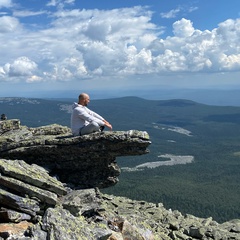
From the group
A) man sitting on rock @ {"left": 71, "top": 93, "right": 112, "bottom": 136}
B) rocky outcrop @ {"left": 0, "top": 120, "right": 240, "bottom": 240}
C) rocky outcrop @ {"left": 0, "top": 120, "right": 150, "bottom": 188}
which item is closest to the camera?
rocky outcrop @ {"left": 0, "top": 120, "right": 240, "bottom": 240}

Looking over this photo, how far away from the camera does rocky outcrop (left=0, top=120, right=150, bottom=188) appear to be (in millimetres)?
27734

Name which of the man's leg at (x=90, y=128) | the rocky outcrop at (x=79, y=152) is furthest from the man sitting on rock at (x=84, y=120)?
the rocky outcrop at (x=79, y=152)

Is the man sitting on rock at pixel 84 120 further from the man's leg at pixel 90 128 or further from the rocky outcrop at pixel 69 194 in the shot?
the rocky outcrop at pixel 69 194

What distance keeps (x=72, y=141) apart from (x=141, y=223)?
907 centimetres

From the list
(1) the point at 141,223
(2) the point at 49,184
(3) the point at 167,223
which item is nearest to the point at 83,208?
(2) the point at 49,184

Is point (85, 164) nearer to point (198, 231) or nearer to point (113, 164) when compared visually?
point (113, 164)

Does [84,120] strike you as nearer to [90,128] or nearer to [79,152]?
[90,128]

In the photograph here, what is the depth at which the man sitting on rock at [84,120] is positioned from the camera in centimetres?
2793

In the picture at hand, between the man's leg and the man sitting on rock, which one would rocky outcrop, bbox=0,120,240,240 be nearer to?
the man's leg

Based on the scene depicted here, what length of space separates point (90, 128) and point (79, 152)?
2.31 m

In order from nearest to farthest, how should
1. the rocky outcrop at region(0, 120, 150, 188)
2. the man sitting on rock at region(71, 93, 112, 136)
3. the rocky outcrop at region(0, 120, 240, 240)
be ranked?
1. the rocky outcrop at region(0, 120, 240, 240)
2. the rocky outcrop at region(0, 120, 150, 188)
3. the man sitting on rock at region(71, 93, 112, 136)

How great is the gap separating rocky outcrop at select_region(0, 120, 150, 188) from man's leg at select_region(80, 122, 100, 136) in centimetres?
47

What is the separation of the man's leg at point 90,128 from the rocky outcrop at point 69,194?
0.66 m

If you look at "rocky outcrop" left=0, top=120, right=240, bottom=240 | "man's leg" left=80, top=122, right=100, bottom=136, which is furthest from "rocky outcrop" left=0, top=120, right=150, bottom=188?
"man's leg" left=80, top=122, right=100, bottom=136
